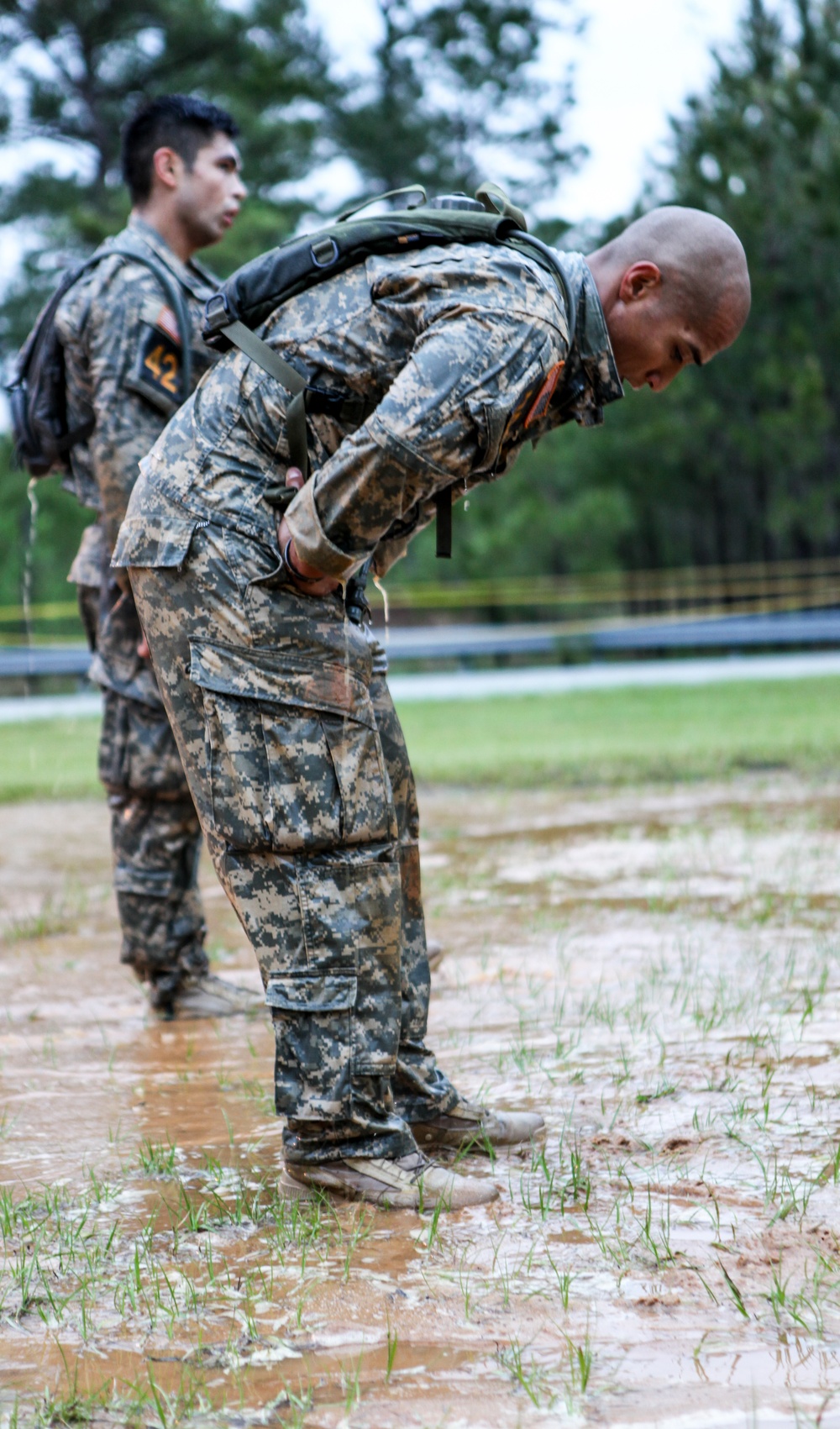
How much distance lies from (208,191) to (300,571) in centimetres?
212

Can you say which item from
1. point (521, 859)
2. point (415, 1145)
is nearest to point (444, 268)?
point (415, 1145)

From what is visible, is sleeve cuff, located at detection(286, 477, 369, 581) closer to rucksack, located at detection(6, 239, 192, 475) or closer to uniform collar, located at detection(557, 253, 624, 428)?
uniform collar, located at detection(557, 253, 624, 428)

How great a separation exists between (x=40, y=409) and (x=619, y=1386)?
296 cm

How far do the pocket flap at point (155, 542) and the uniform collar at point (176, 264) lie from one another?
1.45 meters

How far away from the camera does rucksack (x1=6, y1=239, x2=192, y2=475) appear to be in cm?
388

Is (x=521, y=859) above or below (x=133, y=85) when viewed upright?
below

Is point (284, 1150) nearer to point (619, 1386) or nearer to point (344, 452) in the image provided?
point (619, 1386)

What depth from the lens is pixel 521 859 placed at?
6.32 metres

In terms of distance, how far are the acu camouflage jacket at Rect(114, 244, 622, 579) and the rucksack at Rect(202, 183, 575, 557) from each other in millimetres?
23

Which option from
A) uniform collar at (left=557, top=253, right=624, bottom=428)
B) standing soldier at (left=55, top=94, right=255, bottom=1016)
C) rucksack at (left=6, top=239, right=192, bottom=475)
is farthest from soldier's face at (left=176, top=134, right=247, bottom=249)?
uniform collar at (left=557, top=253, right=624, bottom=428)

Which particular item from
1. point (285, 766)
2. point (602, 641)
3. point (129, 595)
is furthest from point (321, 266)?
point (602, 641)

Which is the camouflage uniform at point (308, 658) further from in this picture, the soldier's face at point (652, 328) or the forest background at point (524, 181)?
the forest background at point (524, 181)

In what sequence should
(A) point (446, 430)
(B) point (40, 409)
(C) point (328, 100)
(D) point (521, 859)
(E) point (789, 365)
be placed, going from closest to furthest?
(A) point (446, 430)
(B) point (40, 409)
(D) point (521, 859)
(E) point (789, 365)
(C) point (328, 100)

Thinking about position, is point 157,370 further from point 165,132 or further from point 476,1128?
point 476,1128
